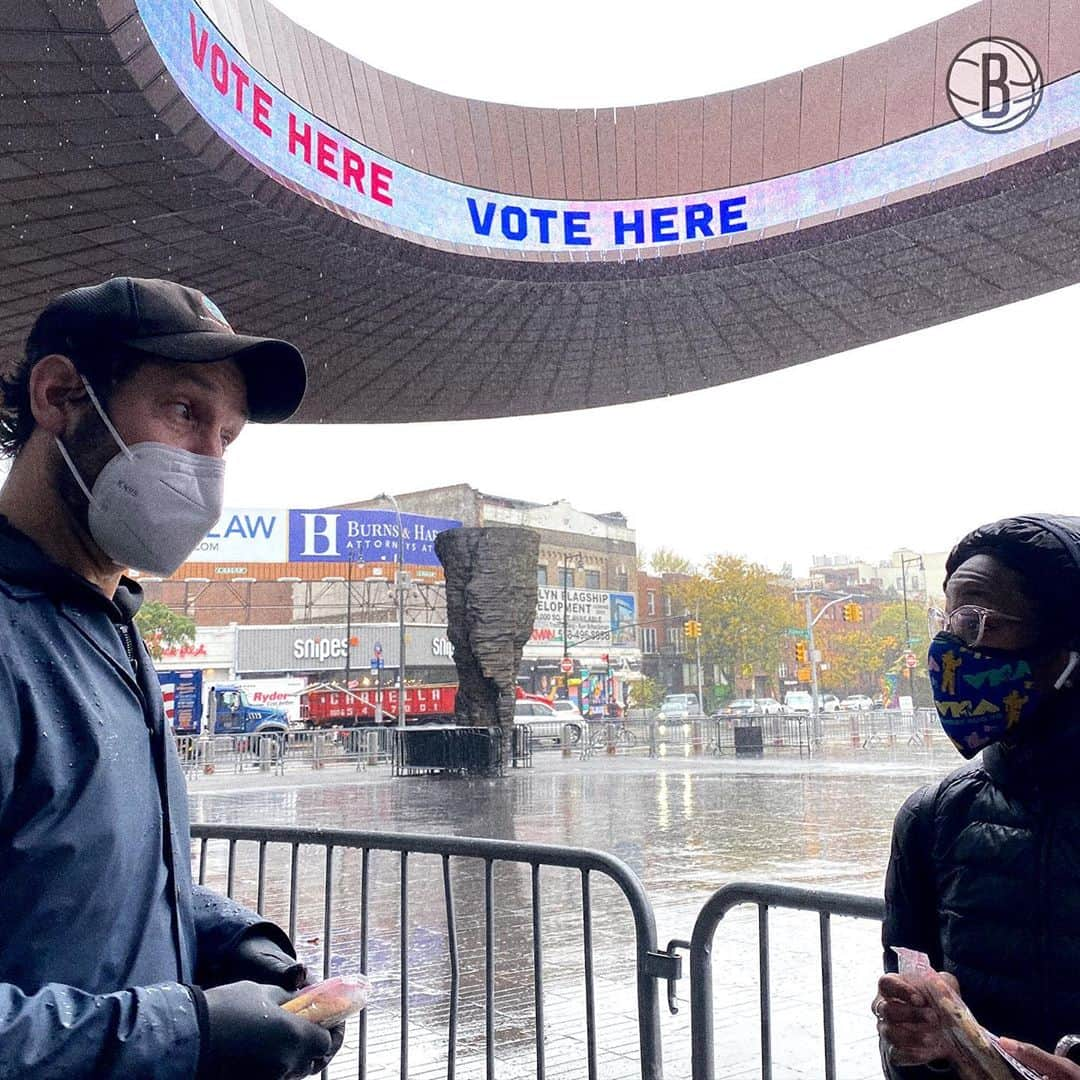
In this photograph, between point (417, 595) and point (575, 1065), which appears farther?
point (417, 595)

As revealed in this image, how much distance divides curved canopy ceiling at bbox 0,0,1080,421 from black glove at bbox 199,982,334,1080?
7044mm

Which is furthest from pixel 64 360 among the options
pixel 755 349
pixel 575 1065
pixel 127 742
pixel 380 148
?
pixel 755 349

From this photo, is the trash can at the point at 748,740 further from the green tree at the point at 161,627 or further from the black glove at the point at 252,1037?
the green tree at the point at 161,627

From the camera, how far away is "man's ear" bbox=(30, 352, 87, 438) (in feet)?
5.25

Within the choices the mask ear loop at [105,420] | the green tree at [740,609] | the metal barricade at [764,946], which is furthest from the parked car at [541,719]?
the mask ear loop at [105,420]

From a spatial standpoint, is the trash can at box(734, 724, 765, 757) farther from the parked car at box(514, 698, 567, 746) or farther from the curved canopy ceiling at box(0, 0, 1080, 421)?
the curved canopy ceiling at box(0, 0, 1080, 421)

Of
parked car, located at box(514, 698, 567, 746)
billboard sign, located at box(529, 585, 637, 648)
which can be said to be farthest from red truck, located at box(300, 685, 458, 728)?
billboard sign, located at box(529, 585, 637, 648)

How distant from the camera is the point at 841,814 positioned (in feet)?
42.4

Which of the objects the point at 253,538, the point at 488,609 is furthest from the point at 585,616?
the point at 488,609

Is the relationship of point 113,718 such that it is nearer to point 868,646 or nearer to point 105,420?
point 105,420

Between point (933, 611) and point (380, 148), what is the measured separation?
9.26 metres

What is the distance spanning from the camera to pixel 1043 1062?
1.44 m

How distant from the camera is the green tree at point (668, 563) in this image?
76.5 metres

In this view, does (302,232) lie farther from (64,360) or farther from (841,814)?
(841,814)
